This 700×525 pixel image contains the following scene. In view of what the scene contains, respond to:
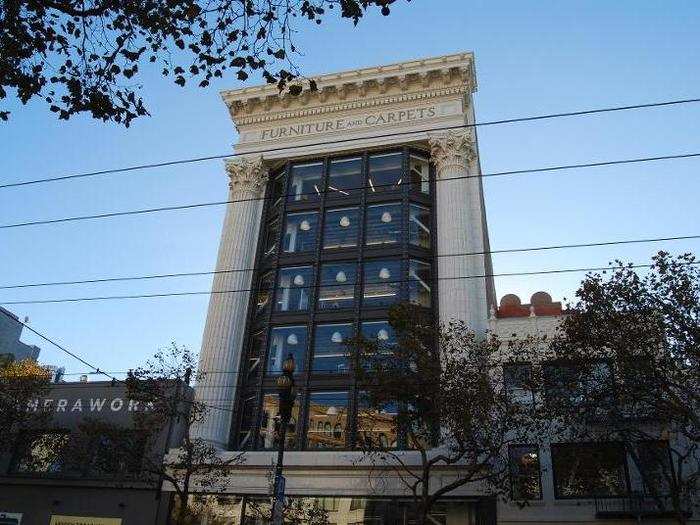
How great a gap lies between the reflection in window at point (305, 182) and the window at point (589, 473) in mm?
18249

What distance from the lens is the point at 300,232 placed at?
1372 inches

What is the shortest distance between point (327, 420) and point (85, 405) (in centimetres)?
1233

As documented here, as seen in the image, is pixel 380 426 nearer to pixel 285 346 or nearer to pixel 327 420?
pixel 327 420

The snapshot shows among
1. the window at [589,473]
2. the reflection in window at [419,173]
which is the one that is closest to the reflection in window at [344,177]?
the reflection in window at [419,173]

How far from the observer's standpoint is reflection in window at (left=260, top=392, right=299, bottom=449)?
97.5ft

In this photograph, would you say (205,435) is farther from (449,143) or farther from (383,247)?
(449,143)

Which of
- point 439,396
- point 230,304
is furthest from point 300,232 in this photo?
point 439,396

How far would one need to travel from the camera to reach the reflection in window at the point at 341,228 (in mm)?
33656

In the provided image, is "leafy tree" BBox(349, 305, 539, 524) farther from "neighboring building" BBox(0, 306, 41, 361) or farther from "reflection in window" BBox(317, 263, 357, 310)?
"neighboring building" BBox(0, 306, 41, 361)

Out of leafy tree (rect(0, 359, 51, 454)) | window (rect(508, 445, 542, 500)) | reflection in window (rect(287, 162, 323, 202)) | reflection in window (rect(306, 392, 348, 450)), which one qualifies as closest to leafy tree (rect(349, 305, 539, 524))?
window (rect(508, 445, 542, 500))

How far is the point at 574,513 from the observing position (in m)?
24.9

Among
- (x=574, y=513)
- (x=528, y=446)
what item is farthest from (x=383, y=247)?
(x=574, y=513)

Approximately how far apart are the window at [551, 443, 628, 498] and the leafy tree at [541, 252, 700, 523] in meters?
1.35

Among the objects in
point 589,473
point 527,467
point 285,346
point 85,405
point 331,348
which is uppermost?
point 285,346
